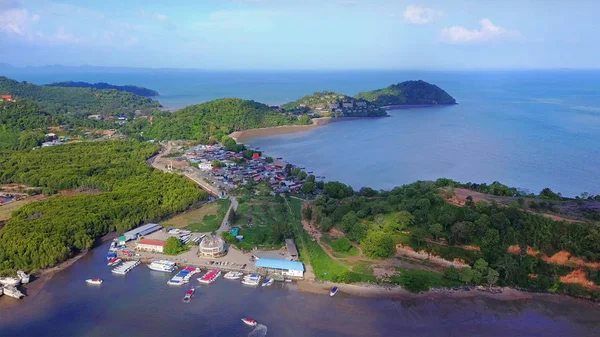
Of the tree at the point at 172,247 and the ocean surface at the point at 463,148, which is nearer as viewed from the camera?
the tree at the point at 172,247

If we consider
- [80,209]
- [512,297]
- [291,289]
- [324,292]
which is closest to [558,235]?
[512,297]

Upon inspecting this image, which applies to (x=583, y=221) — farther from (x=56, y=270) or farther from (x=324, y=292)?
(x=56, y=270)

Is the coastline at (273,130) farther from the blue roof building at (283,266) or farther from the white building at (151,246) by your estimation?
the blue roof building at (283,266)

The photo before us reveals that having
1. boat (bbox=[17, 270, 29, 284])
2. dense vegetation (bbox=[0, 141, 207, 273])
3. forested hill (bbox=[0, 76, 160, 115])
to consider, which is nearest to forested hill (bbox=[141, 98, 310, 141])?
dense vegetation (bbox=[0, 141, 207, 273])

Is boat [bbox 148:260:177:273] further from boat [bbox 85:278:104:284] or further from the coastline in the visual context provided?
the coastline

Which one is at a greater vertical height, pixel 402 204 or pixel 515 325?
pixel 402 204

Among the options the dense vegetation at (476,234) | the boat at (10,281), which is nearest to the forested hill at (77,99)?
the boat at (10,281)

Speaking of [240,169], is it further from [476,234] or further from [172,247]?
[476,234]
